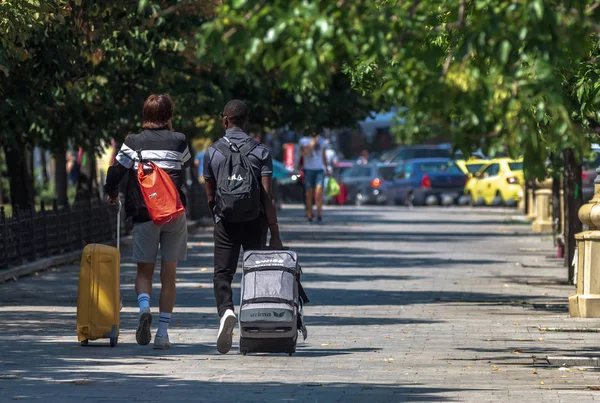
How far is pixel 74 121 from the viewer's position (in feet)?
73.5

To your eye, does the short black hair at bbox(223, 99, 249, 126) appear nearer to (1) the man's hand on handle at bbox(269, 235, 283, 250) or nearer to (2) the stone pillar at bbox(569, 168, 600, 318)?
(1) the man's hand on handle at bbox(269, 235, 283, 250)

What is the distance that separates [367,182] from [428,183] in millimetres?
3198

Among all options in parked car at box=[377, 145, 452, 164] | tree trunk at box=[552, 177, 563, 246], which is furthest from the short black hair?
parked car at box=[377, 145, 452, 164]

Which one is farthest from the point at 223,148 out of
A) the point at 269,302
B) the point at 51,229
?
the point at 51,229

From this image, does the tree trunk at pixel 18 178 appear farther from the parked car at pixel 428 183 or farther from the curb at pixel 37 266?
the parked car at pixel 428 183

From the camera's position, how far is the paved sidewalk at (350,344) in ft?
30.6

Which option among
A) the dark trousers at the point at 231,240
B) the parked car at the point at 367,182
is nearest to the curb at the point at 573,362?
the dark trousers at the point at 231,240

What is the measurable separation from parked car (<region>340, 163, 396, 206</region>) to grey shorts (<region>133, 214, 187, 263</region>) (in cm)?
4053

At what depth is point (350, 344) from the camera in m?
11.9

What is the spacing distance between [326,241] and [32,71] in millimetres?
10720

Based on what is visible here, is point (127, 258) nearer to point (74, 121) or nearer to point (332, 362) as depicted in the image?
point (74, 121)

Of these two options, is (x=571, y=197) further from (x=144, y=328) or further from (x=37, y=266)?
(x=144, y=328)

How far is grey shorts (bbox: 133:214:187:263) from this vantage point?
11.3 meters

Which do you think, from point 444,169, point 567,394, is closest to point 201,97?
point 567,394
